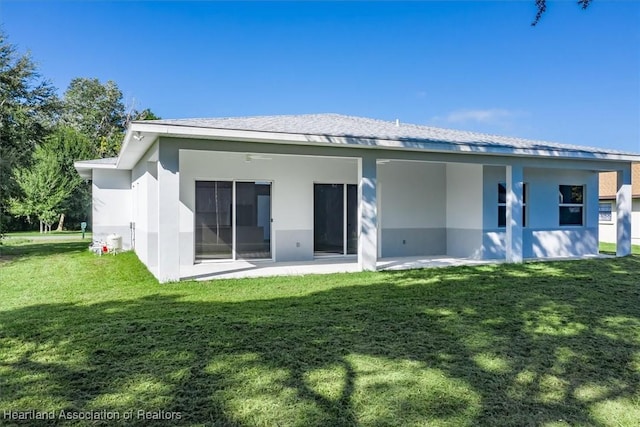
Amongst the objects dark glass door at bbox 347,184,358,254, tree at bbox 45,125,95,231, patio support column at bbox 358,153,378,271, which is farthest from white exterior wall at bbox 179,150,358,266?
tree at bbox 45,125,95,231

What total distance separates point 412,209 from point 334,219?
256 centimetres

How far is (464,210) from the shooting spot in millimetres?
13109

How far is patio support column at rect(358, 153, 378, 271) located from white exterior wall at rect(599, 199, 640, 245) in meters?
19.4

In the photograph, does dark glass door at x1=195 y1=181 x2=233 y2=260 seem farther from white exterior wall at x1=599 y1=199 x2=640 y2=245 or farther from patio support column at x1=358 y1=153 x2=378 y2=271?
Answer: white exterior wall at x1=599 y1=199 x2=640 y2=245

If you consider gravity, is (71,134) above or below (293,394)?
above

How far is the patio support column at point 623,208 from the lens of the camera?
12.9 meters

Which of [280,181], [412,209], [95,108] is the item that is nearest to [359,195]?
[280,181]

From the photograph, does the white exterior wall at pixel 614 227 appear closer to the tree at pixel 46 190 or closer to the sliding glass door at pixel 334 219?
the sliding glass door at pixel 334 219

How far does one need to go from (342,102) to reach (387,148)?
2077cm

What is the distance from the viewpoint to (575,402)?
3.37 metres

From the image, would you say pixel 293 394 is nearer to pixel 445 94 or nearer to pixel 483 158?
pixel 483 158

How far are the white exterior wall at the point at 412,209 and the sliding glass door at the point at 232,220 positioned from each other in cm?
359

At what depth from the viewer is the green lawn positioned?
10.5 ft

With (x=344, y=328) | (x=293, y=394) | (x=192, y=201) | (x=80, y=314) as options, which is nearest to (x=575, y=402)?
(x=293, y=394)
